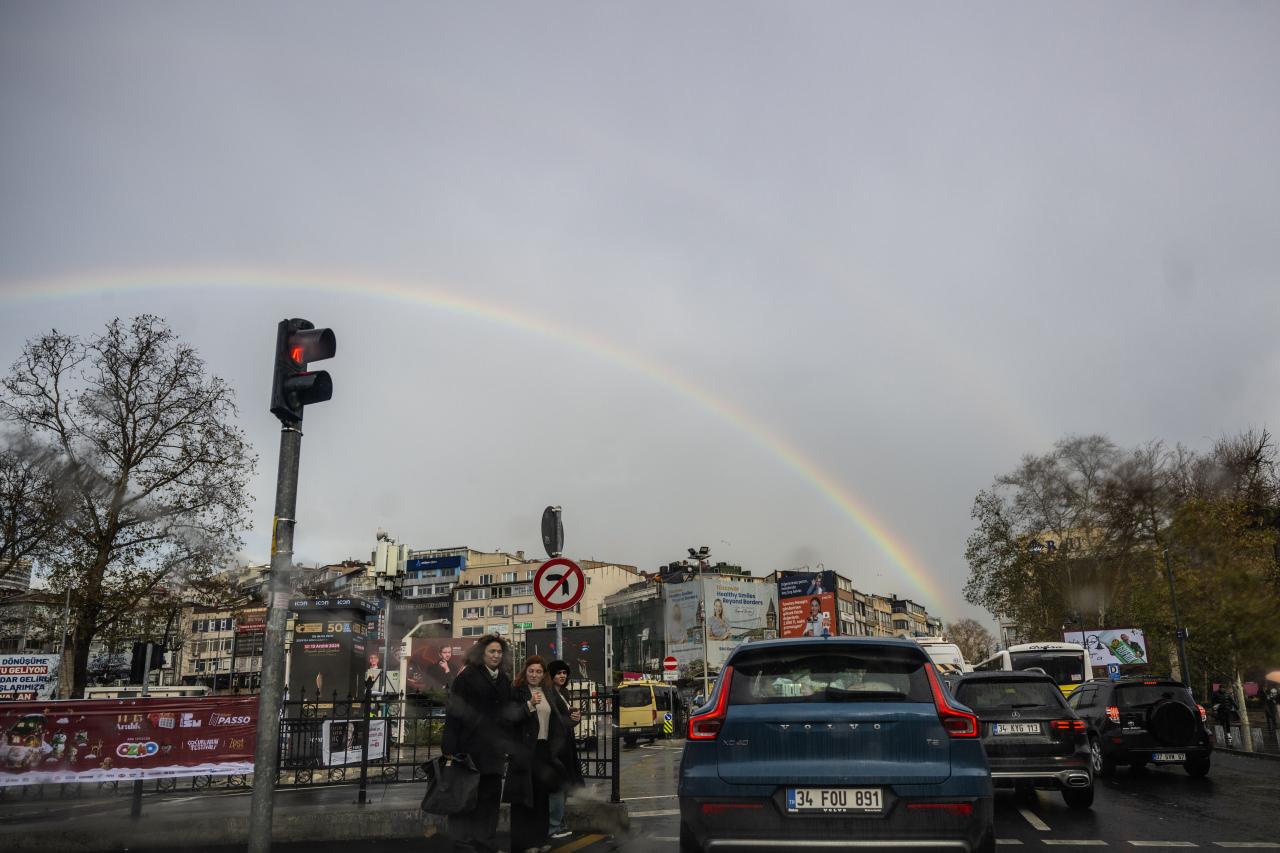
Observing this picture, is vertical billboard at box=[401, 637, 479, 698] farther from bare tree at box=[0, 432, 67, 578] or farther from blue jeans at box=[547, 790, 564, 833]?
blue jeans at box=[547, 790, 564, 833]

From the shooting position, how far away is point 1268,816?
32.9ft

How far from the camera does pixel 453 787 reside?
7.10 m

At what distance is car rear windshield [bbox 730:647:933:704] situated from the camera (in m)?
5.48

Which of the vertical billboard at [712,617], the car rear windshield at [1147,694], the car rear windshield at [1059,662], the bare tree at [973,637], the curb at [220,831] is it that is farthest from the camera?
the bare tree at [973,637]

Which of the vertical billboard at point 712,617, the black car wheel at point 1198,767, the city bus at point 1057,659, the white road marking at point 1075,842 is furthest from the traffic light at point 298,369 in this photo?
the vertical billboard at point 712,617

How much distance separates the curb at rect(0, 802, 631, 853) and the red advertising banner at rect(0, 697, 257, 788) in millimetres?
723

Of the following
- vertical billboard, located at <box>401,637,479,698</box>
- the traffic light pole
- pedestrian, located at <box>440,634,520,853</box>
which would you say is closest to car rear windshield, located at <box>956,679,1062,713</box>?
pedestrian, located at <box>440,634,520,853</box>

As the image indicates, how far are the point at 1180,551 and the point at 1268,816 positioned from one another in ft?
89.5

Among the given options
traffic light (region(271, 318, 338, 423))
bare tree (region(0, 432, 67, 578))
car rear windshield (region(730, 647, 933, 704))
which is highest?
bare tree (region(0, 432, 67, 578))

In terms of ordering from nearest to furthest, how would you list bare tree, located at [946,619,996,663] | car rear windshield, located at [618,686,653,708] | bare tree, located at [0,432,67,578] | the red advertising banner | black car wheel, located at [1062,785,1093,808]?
the red advertising banner, black car wheel, located at [1062,785,1093,808], bare tree, located at [0,432,67,578], car rear windshield, located at [618,686,653,708], bare tree, located at [946,619,996,663]

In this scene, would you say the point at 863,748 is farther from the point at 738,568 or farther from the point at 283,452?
the point at 738,568

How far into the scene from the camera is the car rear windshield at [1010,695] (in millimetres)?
11066

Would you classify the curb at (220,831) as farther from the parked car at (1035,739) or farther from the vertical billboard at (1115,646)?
the vertical billboard at (1115,646)

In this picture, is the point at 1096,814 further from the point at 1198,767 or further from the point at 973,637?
the point at 973,637
